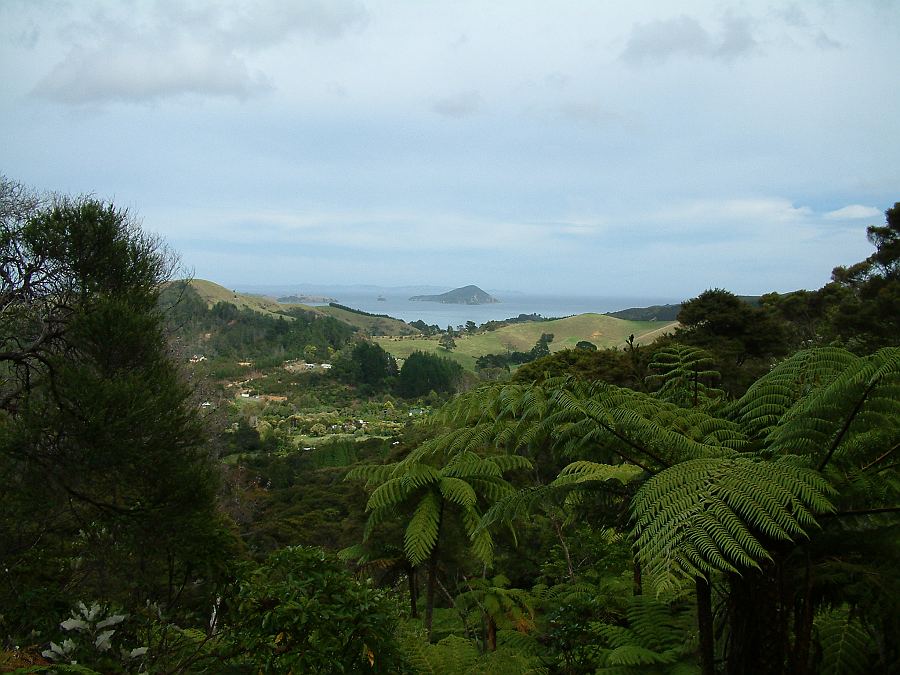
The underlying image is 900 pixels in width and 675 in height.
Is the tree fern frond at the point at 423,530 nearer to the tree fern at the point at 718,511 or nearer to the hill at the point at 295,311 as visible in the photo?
the tree fern at the point at 718,511

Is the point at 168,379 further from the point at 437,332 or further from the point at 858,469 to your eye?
the point at 437,332

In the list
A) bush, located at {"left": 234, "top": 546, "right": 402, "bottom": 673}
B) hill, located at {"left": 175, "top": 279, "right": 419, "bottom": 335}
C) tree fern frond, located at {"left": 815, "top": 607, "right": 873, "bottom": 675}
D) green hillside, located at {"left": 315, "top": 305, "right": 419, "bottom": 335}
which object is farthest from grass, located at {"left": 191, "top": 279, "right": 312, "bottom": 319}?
tree fern frond, located at {"left": 815, "top": 607, "right": 873, "bottom": 675}

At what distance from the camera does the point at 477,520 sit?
504cm

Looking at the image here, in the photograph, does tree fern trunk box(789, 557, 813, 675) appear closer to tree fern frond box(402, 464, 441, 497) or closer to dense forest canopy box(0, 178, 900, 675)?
dense forest canopy box(0, 178, 900, 675)

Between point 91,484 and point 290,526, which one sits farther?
point 290,526

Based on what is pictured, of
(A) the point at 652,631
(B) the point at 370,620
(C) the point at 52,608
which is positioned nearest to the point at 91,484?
(C) the point at 52,608

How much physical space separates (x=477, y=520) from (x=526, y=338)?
4557 inches

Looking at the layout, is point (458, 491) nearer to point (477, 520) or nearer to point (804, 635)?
point (477, 520)

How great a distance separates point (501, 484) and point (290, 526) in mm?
16022

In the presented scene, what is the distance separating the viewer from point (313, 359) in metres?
103

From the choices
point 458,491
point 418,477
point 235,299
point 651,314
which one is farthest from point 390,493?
point 235,299

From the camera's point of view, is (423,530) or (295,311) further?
(295,311)

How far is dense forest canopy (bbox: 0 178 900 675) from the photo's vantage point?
2393 mm

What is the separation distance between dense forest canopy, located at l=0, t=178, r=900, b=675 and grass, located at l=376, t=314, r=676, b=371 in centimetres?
8244
